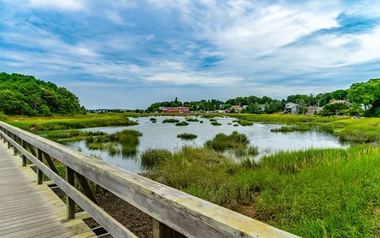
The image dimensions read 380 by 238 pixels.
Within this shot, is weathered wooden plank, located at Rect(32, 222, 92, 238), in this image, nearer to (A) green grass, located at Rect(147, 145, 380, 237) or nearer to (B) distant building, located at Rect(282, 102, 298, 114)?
(A) green grass, located at Rect(147, 145, 380, 237)

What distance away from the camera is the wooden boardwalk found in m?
2.85

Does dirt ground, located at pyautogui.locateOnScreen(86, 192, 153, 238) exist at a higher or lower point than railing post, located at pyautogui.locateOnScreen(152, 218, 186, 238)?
lower

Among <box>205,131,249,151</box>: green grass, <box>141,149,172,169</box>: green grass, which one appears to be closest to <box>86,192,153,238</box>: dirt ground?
<box>141,149,172,169</box>: green grass

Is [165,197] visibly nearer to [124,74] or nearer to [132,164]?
[132,164]

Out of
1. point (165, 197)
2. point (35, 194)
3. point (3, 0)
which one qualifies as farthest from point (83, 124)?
point (165, 197)

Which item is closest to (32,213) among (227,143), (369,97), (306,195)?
(306,195)

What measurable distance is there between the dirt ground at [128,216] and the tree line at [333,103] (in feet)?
174

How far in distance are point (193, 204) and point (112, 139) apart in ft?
73.0

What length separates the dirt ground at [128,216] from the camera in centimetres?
497

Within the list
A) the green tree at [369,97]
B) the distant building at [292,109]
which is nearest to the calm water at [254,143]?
the green tree at [369,97]

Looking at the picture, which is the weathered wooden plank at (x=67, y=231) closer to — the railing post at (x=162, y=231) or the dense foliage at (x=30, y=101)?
the railing post at (x=162, y=231)

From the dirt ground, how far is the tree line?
5299 cm

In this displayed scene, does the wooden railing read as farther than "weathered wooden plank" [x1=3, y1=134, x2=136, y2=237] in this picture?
No

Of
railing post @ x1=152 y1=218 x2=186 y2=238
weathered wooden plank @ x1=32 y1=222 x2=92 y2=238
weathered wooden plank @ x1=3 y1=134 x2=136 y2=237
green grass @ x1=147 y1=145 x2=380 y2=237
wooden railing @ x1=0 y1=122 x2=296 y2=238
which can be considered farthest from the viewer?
green grass @ x1=147 y1=145 x2=380 y2=237
